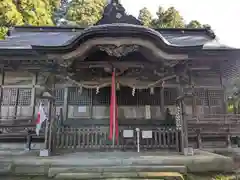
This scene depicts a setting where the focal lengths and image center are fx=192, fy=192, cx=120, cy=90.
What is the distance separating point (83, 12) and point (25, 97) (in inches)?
833

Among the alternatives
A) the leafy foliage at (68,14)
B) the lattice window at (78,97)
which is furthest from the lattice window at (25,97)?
the leafy foliage at (68,14)

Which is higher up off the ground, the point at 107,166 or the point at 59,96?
the point at 59,96

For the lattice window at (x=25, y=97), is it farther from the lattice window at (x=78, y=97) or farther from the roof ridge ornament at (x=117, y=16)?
the roof ridge ornament at (x=117, y=16)

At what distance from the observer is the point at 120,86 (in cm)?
832

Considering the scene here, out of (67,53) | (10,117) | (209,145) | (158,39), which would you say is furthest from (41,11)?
(209,145)

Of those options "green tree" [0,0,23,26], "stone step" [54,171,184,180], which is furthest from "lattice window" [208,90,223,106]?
"green tree" [0,0,23,26]

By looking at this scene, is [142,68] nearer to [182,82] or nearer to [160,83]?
[160,83]

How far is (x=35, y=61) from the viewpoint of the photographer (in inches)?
278

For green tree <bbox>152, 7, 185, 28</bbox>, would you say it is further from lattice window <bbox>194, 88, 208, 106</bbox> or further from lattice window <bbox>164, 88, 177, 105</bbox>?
lattice window <bbox>164, 88, 177, 105</bbox>

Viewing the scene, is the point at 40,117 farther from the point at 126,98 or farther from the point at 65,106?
the point at 126,98

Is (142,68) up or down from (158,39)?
down

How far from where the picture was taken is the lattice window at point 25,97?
8.57m

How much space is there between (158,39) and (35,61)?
14.7 ft

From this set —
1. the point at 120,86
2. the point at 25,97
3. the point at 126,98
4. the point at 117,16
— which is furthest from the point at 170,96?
the point at 25,97
